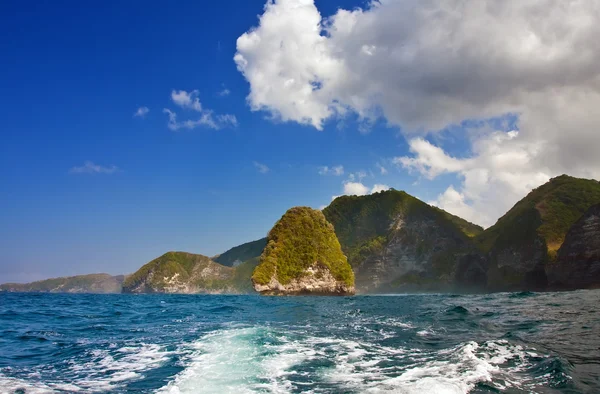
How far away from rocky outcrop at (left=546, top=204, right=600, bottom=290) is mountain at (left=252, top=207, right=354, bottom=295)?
50429mm

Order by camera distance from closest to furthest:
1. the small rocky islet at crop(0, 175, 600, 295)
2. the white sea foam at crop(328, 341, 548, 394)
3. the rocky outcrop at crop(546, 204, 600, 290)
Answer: the white sea foam at crop(328, 341, 548, 394) → the rocky outcrop at crop(546, 204, 600, 290) → the small rocky islet at crop(0, 175, 600, 295)

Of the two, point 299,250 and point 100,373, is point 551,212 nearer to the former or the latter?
point 299,250

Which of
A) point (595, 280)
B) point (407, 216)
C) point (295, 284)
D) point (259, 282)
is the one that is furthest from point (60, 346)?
point (407, 216)

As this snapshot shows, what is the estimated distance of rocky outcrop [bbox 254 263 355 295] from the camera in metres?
95.1

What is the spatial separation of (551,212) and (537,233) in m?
11.5

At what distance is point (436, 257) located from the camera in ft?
547

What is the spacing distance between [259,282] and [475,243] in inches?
4024

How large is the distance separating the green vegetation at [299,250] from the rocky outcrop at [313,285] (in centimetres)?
98

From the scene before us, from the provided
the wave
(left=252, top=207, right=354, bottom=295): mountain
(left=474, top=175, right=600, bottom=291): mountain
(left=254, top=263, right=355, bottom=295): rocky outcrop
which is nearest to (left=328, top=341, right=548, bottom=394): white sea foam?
the wave

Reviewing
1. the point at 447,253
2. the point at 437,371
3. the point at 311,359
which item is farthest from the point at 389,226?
the point at 437,371

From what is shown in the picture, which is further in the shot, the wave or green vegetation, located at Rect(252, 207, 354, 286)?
green vegetation, located at Rect(252, 207, 354, 286)

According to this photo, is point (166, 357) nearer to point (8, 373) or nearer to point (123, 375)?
point (123, 375)

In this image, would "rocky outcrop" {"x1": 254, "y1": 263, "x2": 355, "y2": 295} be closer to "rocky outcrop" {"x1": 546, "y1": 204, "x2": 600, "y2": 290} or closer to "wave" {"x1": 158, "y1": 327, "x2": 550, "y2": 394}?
"rocky outcrop" {"x1": 546, "y1": 204, "x2": 600, "y2": 290}

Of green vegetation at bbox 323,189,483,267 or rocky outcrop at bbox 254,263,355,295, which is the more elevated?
green vegetation at bbox 323,189,483,267
